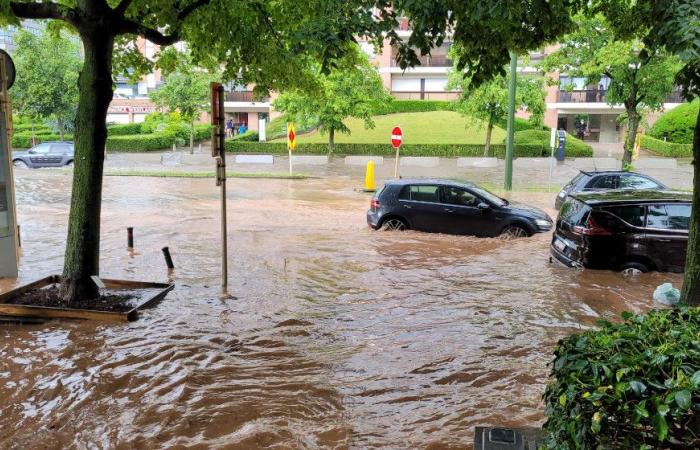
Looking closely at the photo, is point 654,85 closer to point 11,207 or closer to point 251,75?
point 251,75

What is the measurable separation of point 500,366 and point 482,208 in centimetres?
778

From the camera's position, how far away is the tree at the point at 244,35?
6449 mm

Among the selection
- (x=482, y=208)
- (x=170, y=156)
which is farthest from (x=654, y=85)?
(x=170, y=156)

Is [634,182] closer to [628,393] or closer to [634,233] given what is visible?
[634,233]

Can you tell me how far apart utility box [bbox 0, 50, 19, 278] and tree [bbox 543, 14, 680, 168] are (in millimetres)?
18273

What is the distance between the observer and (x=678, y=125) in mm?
39938

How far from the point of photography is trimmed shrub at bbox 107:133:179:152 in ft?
136

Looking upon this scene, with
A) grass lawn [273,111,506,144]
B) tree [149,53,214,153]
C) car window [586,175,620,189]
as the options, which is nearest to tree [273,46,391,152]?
grass lawn [273,111,506,144]

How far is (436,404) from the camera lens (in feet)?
18.2

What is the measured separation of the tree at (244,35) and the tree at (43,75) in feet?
94.9

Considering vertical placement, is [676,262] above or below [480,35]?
below

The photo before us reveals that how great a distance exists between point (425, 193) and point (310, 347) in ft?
26.1

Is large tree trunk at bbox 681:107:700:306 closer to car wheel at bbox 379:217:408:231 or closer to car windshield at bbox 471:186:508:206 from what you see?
car windshield at bbox 471:186:508:206

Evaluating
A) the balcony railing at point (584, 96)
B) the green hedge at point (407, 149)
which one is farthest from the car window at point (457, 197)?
the balcony railing at point (584, 96)
